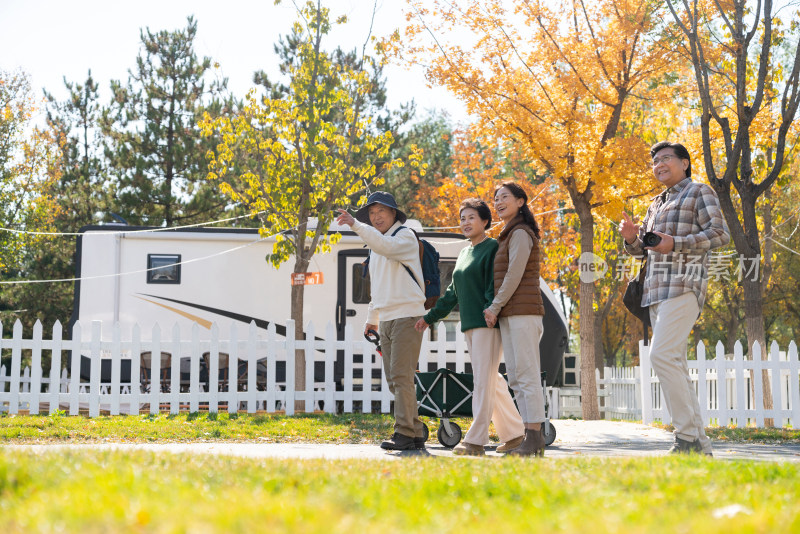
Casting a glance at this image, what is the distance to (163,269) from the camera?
47.4ft

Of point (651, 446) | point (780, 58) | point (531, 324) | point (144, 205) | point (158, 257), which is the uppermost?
point (780, 58)

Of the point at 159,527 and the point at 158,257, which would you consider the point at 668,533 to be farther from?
the point at 158,257

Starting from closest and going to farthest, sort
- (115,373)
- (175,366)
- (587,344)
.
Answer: (115,373)
(175,366)
(587,344)

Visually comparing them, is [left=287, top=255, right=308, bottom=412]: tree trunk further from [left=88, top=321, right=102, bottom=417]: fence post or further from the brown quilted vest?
the brown quilted vest

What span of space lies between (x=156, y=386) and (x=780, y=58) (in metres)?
23.2

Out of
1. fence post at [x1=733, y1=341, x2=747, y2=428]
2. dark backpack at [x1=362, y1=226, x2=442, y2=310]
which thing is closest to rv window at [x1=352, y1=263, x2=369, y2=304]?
fence post at [x1=733, y1=341, x2=747, y2=428]

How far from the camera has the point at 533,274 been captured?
6023 mm

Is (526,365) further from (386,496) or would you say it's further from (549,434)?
(386,496)

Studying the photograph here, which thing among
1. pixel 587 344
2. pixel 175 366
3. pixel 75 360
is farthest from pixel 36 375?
pixel 587 344

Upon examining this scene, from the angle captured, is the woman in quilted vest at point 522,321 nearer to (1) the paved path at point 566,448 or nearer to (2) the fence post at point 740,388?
(1) the paved path at point 566,448

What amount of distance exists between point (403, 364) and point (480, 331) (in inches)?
27.1

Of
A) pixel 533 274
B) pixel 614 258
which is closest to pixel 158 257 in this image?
pixel 533 274

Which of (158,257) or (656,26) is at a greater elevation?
(656,26)

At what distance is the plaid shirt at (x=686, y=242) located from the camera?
5598 millimetres
